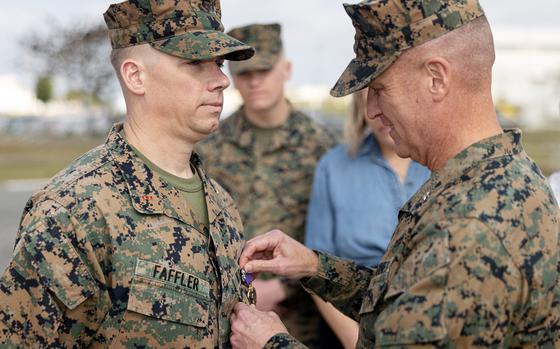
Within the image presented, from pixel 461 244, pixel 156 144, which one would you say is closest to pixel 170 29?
pixel 156 144

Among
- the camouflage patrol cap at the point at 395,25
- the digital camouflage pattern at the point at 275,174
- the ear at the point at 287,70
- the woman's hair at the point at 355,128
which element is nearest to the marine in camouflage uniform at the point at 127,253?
the camouflage patrol cap at the point at 395,25

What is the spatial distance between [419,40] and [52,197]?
1.10m

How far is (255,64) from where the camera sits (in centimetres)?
411

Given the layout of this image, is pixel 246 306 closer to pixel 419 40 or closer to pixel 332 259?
pixel 332 259

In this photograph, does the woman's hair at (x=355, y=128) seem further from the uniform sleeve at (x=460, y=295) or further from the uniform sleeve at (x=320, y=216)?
the uniform sleeve at (x=460, y=295)

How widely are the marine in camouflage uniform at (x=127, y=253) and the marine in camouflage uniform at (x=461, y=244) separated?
0.36m

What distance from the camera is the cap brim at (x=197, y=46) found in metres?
2.35

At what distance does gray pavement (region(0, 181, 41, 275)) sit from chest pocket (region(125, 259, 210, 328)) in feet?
24.8

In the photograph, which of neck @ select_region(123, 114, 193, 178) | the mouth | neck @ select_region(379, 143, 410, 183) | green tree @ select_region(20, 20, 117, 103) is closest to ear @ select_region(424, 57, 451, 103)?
the mouth

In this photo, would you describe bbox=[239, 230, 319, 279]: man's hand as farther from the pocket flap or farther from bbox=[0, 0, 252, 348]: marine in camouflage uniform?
the pocket flap

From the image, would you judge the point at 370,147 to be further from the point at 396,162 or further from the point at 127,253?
the point at 127,253

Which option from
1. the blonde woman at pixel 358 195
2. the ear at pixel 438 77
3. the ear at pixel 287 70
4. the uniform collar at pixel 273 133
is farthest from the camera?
the ear at pixel 287 70

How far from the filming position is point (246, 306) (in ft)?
7.92

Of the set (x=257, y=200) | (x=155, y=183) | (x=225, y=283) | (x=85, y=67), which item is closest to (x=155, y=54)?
(x=155, y=183)
